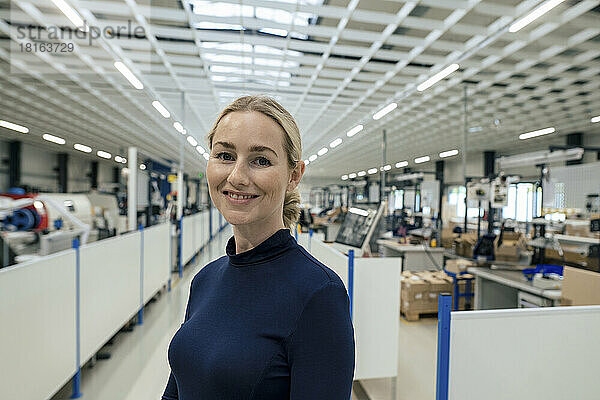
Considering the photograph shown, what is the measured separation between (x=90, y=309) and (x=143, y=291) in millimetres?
1585

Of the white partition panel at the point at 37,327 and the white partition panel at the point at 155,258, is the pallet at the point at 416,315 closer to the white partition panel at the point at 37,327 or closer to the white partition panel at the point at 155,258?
the white partition panel at the point at 155,258

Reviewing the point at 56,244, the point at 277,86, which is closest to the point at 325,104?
the point at 277,86

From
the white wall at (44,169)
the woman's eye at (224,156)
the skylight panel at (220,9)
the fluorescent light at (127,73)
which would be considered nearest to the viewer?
the woman's eye at (224,156)

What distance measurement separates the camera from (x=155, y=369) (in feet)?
10.5

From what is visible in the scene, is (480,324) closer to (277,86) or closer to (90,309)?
(90,309)

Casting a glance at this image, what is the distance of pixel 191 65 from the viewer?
6203 millimetres

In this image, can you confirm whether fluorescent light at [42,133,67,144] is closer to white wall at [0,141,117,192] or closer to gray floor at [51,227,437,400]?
white wall at [0,141,117,192]

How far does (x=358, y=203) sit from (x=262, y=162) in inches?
209

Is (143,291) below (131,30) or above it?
below

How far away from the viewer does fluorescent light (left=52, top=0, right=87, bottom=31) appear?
152 inches

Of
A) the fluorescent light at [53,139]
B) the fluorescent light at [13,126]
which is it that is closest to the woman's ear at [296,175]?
the fluorescent light at [13,126]

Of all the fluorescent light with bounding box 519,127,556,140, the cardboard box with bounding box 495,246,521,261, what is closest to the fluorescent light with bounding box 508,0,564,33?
the cardboard box with bounding box 495,246,521,261

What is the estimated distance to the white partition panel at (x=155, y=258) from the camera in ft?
15.2

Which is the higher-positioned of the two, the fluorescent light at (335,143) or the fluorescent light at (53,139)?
the fluorescent light at (53,139)
